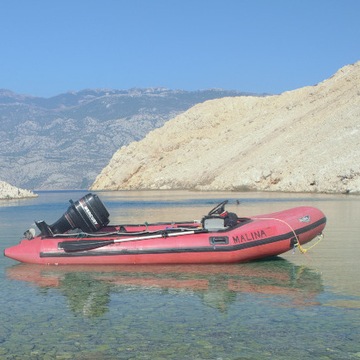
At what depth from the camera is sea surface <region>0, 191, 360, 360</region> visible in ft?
26.9

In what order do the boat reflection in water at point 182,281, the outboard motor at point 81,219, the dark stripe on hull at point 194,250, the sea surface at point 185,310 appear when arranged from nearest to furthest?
the sea surface at point 185,310 → the boat reflection in water at point 182,281 → the dark stripe on hull at point 194,250 → the outboard motor at point 81,219

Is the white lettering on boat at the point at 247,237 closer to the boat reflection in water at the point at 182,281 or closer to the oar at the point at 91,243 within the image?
the boat reflection in water at the point at 182,281

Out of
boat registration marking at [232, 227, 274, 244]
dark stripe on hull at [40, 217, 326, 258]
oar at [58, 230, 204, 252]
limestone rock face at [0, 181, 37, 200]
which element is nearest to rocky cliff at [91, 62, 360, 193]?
limestone rock face at [0, 181, 37, 200]

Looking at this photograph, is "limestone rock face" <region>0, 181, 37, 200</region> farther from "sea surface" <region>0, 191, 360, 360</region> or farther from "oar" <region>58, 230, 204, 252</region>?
"oar" <region>58, 230, 204, 252</region>

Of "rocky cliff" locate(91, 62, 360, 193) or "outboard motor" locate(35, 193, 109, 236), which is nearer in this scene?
"outboard motor" locate(35, 193, 109, 236)

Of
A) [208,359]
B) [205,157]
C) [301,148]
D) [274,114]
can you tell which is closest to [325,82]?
[274,114]

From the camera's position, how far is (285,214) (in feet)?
48.2

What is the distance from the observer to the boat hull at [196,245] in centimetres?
1370

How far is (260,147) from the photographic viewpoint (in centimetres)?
6806

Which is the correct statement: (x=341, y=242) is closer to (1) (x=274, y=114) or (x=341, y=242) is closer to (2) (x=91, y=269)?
(2) (x=91, y=269)

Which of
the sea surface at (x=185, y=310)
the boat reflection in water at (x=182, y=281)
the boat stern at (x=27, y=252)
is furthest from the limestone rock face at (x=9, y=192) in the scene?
the boat reflection in water at (x=182, y=281)

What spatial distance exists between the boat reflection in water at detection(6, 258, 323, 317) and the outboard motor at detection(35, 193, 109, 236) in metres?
1.06

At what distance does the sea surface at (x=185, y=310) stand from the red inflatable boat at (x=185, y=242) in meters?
0.22

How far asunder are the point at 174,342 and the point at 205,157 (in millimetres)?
69549
